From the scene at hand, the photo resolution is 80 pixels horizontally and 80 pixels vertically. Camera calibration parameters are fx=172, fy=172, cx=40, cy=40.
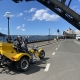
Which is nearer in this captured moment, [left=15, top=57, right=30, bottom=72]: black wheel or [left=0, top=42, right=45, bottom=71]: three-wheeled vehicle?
[left=0, top=42, right=45, bottom=71]: three-wheeled vehicle

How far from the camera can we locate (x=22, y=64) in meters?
7.85

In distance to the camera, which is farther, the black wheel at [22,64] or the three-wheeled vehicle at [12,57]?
the black wheel at [22,64]

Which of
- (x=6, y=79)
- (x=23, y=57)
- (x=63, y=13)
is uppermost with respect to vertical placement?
(x=63, y=13)

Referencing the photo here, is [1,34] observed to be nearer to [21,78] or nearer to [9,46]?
[9,46]

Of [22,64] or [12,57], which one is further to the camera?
[22,64]

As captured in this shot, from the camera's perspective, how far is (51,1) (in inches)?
793

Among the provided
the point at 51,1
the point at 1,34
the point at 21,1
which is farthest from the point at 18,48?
the point at 21,1

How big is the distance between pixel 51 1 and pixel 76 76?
14.6m

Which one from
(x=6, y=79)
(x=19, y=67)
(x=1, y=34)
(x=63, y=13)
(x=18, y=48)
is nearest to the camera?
(x=6, y=79)

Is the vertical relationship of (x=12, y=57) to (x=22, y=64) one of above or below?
above

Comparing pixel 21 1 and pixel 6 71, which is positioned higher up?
pixel 21 1

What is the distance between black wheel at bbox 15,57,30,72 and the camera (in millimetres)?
7666

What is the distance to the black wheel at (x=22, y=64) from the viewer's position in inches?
302

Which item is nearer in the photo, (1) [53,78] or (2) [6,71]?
(1) [53,78]
